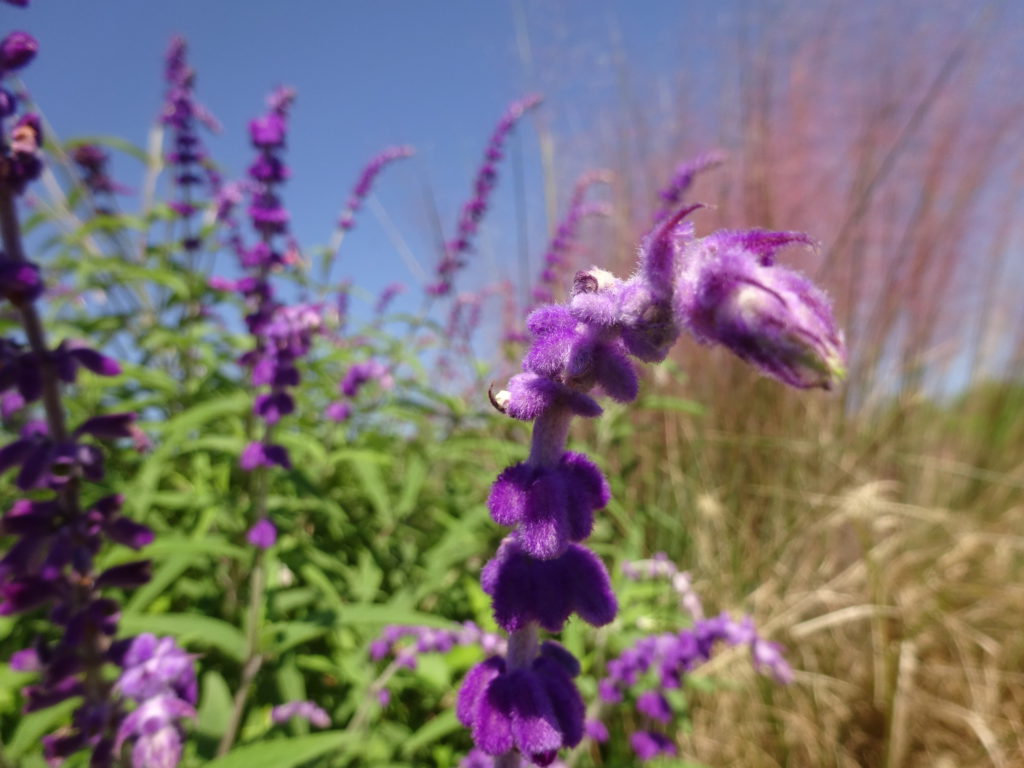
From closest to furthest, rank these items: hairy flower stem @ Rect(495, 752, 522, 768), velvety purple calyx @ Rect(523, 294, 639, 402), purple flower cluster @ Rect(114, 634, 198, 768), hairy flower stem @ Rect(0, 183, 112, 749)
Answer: velvety purple calyx @ Rect(523, 294, 639, 402)
hairy flower stem @ Rect(495, 752, 522, 768)
purple flower cluster @ Rect(114, 634, 198, 768)
hairy flower stem @ Rect(0, 183, 112, 749)

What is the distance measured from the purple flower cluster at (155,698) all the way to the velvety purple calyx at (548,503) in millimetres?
994

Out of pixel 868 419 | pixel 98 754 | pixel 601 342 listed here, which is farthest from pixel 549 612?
pixel 868 419

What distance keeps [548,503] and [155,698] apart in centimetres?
112

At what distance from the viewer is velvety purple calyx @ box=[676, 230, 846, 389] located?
1.82 feet

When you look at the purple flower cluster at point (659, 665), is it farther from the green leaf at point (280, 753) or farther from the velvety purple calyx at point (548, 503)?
the velvety purple calyx at point (548, 503)

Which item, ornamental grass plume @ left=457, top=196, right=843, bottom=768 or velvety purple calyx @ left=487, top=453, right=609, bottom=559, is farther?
velvety purple calyx @ left=487, top=453, right=609, bottom=559

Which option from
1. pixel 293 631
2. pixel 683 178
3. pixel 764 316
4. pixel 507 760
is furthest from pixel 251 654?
pixel 683 178

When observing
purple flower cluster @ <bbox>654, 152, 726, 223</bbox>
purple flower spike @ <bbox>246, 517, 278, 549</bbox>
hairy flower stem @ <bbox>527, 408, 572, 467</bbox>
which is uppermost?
purple flower cluster @ <bbox>654, 152, 726, 223</bbox>

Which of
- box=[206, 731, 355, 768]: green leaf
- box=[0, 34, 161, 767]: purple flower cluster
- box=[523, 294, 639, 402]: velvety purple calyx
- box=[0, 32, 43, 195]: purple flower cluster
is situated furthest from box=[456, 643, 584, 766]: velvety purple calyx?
box=[0, 32, 43, 195]: purple flower cluster

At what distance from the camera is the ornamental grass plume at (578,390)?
0.58 m

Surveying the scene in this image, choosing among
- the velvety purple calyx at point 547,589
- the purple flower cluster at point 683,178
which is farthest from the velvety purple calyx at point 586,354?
the purple flower cluster at point 683,178

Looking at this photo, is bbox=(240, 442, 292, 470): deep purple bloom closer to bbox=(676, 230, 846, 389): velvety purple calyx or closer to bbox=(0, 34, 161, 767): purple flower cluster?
bbox=(0, 34, 161, 767): purple flower cluster

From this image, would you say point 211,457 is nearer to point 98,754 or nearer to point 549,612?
point 98,754

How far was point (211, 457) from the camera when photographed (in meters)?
Result: 3.82
